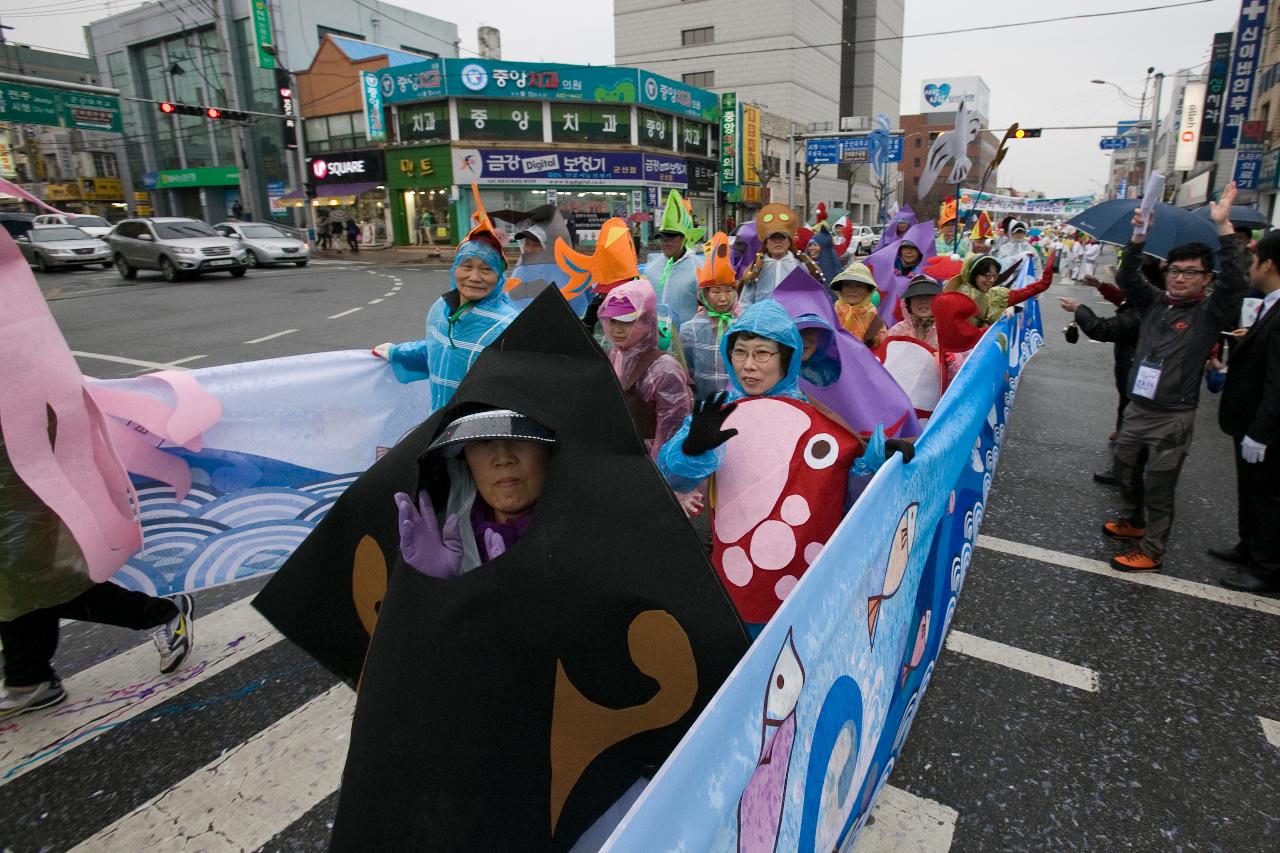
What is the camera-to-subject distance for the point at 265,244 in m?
23.5

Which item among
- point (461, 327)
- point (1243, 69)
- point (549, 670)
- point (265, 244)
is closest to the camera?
point (549, 670)

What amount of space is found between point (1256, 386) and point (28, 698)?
6163 millimetres

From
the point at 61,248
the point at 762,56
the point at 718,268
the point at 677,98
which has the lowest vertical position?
the point at 718,268

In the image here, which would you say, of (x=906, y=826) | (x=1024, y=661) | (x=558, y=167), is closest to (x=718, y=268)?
(x=1024, y=661)

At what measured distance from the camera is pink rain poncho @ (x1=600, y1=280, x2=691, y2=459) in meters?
3.48

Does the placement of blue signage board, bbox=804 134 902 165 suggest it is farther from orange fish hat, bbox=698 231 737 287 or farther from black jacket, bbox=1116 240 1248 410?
black jacket, bbox=1116 240 1248 410

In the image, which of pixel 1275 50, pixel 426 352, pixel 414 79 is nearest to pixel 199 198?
pixel 414 79

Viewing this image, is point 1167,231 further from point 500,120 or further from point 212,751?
point 500,120

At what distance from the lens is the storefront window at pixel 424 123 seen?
3438cm

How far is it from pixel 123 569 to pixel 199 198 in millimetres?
52982

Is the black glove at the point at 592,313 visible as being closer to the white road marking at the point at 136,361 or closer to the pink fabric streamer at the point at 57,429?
the pink fabric streamer at the point at 57,429

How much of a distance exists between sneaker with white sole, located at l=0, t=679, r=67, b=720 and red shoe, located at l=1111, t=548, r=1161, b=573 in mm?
5542

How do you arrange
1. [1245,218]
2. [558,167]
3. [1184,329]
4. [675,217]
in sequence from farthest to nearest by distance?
[558,167] → [675,217] → [1245,218] → [1184,329]

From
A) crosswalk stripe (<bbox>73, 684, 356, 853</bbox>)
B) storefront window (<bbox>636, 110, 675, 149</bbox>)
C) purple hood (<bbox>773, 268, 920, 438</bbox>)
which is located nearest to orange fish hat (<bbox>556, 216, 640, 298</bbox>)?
purple hood (<bbox>773, 268, 920, 438</bbox>)
